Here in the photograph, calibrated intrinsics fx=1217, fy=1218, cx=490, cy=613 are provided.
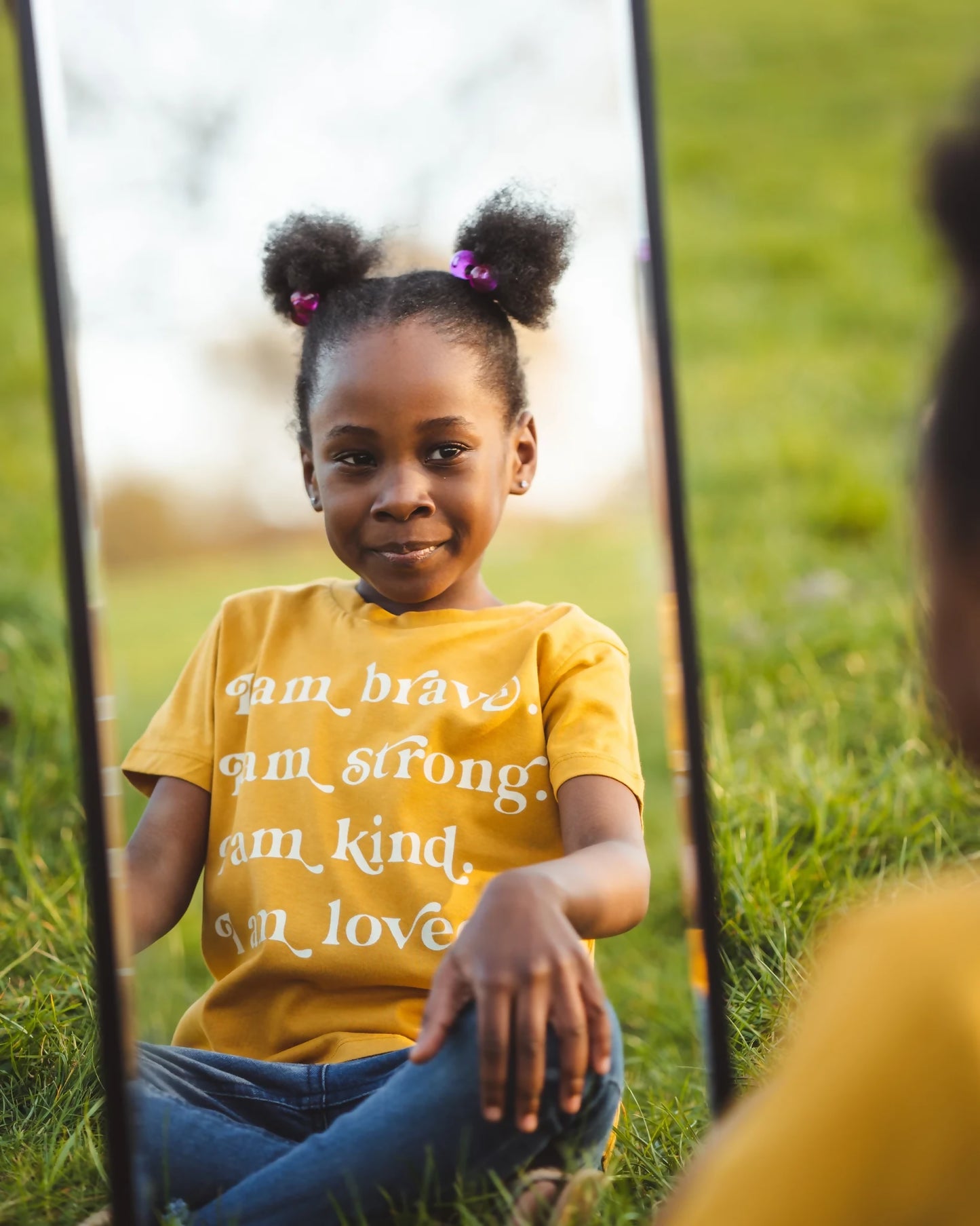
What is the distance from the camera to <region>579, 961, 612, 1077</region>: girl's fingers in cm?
94

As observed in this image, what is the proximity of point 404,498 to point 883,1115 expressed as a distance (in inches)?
30.7

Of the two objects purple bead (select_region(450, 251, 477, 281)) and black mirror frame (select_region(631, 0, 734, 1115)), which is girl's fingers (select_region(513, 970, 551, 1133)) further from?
purple bead (select_region(450, 251, 477, 281))

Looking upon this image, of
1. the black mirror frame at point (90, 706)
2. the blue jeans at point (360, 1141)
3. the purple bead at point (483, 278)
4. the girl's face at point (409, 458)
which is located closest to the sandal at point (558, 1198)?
the blue jeans at point (360, 1141)

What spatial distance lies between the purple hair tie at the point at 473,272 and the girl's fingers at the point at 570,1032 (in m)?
0.72

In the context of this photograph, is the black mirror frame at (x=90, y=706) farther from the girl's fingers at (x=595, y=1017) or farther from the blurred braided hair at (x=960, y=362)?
the blurred braided hair at (x=960, y=362)

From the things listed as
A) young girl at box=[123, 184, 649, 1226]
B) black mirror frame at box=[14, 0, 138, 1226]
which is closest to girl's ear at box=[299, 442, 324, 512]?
young girl at box=[123, 184, 649, 1226]

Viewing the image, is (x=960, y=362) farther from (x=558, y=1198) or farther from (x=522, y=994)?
(x=558, y=1198)

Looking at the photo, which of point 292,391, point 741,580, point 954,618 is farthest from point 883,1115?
point 741,580

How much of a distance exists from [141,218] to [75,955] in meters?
0.94

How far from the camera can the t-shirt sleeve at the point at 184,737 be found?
4.14 ft

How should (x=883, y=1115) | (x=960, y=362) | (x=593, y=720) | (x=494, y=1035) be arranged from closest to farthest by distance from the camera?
(x=883, y=1115) < (x=960, y=362) < (x=494, y=1035) < (x=593, y=720)

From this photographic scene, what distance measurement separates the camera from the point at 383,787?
3.92 ft

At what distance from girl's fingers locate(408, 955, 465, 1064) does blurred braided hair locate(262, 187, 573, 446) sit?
604 millimetres

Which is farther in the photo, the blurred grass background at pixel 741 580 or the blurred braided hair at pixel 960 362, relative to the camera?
the blurred grass background at pixel 741 580
